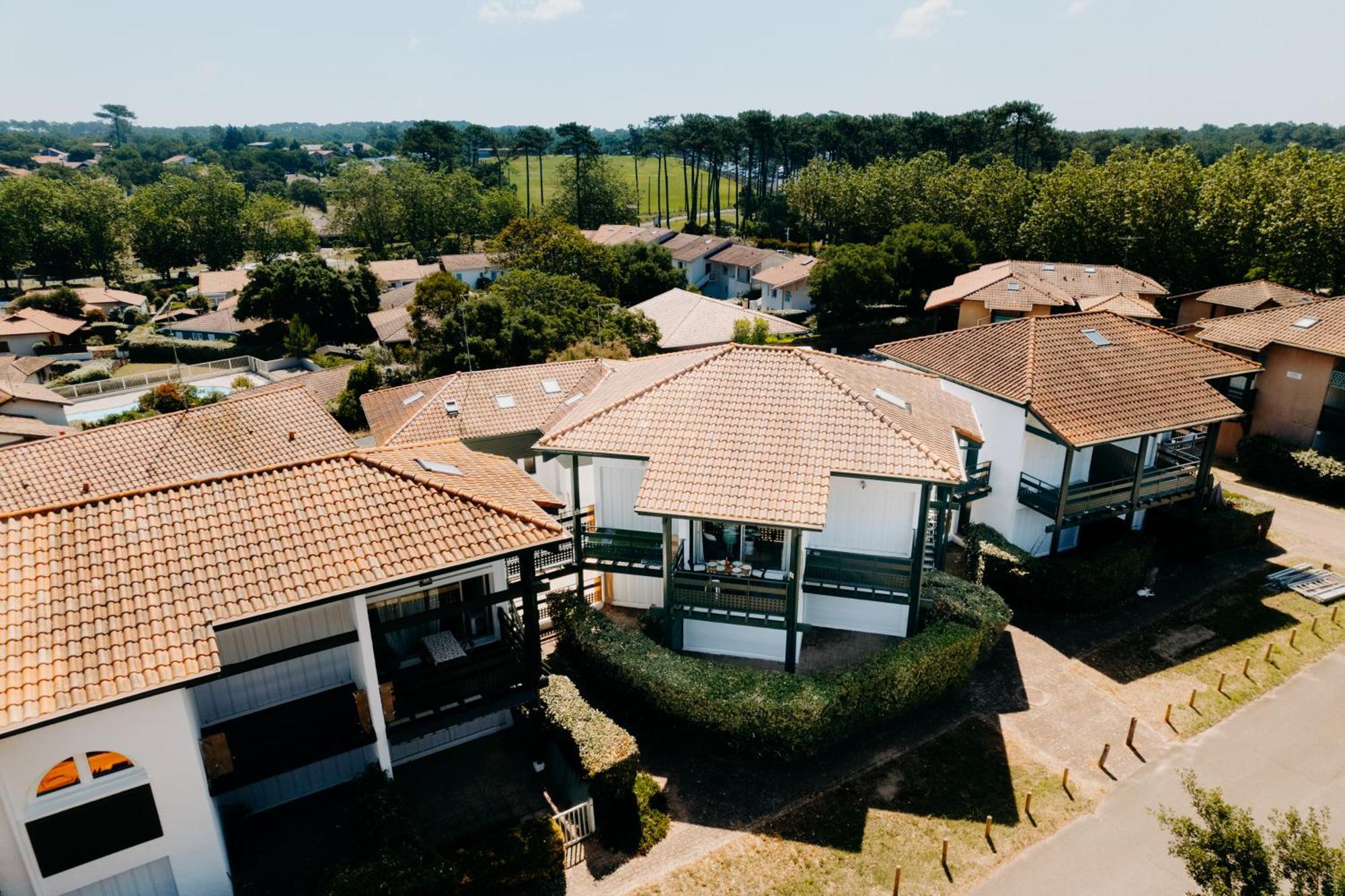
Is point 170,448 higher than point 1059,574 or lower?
higher

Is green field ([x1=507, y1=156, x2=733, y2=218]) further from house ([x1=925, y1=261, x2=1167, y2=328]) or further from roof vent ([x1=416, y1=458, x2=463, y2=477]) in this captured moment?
roof vent ([x1=416, y1=458, x2=463, y2=477])

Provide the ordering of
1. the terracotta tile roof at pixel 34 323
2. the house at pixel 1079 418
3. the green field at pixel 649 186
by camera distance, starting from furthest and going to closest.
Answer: the green field at pixel 649 186 → the terracotta tile roof at pixel 34 323 → the house at pixel 1079 418

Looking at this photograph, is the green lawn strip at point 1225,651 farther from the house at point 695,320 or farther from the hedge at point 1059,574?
the house at point 695,320

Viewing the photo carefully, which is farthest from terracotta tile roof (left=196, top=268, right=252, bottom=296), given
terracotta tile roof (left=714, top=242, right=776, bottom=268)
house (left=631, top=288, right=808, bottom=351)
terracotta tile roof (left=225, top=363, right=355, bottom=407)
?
house (left=631, top=288, right=808, bottom=351)

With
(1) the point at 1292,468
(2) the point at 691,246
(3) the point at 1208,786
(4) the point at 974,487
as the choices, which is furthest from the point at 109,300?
(1) the point at 1292,468

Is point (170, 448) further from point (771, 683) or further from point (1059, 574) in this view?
point (1059, 574)

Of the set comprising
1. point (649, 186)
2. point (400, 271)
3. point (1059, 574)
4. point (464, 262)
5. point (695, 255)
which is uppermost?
point (649, 186)

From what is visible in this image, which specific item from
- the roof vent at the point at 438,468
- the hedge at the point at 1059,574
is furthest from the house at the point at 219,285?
the hedge at the point at 1059,574
